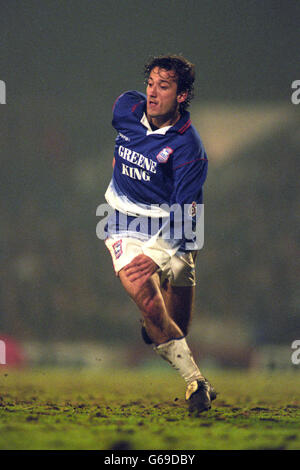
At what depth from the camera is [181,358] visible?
3.35m

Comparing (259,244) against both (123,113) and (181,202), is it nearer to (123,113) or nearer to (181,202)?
(181,202)

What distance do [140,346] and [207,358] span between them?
48 cm

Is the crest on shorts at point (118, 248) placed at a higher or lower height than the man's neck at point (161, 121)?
lower

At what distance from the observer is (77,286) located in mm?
3744

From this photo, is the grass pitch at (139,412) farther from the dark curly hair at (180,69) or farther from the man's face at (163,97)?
the dark curly hair at (180,69)

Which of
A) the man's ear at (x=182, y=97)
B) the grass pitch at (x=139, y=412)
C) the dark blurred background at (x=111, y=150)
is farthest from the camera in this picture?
the dark blurred background at (x=111, y=150)

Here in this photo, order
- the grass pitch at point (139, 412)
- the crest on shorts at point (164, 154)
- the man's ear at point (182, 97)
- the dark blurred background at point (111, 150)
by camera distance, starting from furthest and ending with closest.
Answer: the dark blurred background at point (111, 150) < the man's ear at point (182, 97) < the crest on shorts at point (164, 154) < the grass pitch at point (139, 412)

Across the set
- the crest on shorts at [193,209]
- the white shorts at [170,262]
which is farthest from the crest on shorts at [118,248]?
the crest on shorts at [193,209]

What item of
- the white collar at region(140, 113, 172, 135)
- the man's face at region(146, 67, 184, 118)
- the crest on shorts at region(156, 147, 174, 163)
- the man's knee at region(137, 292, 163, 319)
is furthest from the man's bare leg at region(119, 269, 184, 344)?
the man's face at region(146, 67, 184, 118)

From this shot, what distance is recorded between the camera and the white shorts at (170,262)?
3391 mm

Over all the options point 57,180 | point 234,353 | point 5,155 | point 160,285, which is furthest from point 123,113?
point 234,353

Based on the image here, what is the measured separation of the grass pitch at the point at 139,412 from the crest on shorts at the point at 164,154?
1.41 m

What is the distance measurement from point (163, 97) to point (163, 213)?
0.76 m

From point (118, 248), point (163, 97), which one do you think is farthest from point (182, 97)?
point (118, 248)
